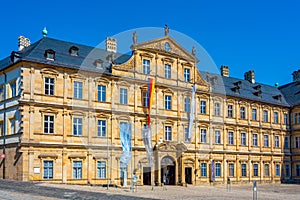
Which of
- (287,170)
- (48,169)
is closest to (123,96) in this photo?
(48,169)

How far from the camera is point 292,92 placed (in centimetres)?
5681

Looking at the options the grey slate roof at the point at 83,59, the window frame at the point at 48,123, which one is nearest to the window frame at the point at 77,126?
the window frame at the point at 48,123

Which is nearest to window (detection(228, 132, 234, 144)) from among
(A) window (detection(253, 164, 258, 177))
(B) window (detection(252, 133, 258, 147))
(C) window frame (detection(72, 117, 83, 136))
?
(B) window (detection(252, 133, 258, 147))

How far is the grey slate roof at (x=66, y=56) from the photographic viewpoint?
34750mm

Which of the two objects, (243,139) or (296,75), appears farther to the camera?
(296,75)

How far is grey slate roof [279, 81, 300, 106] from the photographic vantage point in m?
55.2

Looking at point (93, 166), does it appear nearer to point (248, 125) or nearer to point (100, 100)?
point (100, 100)

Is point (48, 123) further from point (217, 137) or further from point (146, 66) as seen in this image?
point (217, 137)

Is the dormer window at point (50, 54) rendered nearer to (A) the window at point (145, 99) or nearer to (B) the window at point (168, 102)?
(A) the window at point (145, 99)

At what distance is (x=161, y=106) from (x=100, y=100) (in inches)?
249

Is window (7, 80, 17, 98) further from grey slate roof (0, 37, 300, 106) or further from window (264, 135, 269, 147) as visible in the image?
window (264, 135, 269, 147)

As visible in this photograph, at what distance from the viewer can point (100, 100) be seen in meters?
37.3

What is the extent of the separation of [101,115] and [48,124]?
470cm

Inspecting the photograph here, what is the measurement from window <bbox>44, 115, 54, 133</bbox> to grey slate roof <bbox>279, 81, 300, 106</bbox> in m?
32.5
